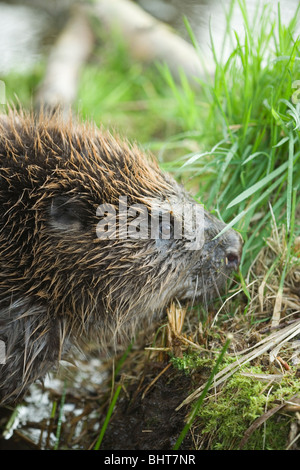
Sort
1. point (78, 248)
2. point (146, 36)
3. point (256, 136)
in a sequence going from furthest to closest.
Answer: point (146, 36)
point (256, 136)
point (78, 248)

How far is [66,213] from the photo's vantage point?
9.95ft

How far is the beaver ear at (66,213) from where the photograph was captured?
299cm

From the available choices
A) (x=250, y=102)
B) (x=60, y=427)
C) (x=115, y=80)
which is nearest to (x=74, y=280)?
(x=60, y=427)

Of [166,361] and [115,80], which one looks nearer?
[166,361]

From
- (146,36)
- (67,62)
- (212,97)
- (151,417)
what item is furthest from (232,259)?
(146,36)

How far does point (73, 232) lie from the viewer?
9.84ft

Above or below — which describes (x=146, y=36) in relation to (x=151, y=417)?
above

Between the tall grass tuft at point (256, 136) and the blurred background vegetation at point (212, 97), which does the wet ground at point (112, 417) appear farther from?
the tall grass tuft at point (256, 136)

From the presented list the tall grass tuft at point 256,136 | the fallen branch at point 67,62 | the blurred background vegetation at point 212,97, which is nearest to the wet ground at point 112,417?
the blurred background vegetation at point 212,97

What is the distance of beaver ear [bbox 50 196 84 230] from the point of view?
2992mm

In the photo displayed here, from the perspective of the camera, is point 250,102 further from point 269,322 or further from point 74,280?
point 74,280

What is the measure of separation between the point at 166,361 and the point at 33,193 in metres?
1.35

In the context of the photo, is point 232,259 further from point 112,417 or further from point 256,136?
point 112,417

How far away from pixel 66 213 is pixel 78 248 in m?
0.23
